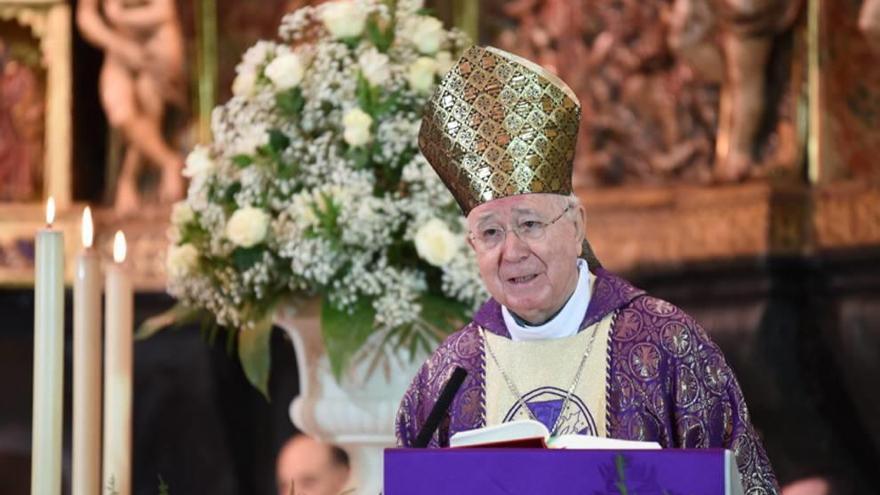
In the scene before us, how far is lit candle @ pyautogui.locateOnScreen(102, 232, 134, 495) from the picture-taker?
1974mm

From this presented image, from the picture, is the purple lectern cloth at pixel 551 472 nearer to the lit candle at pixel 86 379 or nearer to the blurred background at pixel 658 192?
the lit candle at pixel 86 379

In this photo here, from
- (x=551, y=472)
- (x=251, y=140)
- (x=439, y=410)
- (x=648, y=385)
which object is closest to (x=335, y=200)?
(x=251, y=140)

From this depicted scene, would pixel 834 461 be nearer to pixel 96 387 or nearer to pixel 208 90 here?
pixel 208 90

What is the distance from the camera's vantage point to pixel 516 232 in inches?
93.6

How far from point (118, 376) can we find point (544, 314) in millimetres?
689

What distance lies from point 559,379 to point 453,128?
15.3 inches

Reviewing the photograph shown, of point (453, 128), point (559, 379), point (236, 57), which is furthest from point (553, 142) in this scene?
point (236, 57)

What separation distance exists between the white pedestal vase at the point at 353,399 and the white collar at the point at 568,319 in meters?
0.56

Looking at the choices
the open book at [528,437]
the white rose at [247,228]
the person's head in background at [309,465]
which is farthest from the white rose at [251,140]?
the person's head in background at [309,465]

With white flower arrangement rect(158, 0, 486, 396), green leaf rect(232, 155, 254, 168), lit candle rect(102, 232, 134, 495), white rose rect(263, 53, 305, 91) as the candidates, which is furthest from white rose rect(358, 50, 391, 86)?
lit candle rect(102, 232, 134, 495)

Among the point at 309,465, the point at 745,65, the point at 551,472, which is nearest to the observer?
the point at 551,472

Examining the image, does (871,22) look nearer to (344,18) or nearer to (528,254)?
(344,18)

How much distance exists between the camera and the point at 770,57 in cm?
435

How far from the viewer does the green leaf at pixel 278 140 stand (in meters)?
3.07
